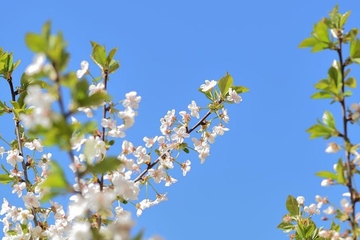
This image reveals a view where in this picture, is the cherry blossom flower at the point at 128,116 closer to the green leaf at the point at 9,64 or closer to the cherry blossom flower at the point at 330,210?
the cherry blossom flower at the point at 330,210

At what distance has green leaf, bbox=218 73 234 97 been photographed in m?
3.40

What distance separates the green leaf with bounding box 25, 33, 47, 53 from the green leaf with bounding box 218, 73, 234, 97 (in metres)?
2.05

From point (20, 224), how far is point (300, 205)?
1.67m

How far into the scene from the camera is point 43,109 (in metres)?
1.42

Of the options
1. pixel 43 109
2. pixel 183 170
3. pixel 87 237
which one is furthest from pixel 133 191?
pixel 183 170

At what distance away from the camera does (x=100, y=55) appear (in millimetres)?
2508

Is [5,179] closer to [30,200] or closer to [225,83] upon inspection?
[30,200]

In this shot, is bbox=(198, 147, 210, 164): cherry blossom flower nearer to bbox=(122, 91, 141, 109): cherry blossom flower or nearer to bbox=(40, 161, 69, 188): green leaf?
bbox=(122, 91, 141, 109): cherry blossom flower

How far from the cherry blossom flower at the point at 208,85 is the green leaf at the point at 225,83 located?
43mm

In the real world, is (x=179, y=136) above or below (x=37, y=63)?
above

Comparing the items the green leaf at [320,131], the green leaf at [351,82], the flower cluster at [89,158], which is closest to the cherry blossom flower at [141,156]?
the flower cluster at [89,158]

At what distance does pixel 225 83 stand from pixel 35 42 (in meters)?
2.09

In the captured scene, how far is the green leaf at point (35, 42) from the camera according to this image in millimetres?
1443

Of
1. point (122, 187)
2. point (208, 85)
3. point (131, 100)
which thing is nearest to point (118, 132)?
point (131, 100)
